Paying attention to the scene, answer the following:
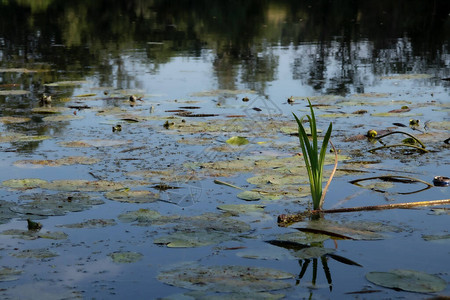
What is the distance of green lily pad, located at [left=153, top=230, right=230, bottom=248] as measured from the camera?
3.35 metres

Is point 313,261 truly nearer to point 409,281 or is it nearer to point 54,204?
point 409,281

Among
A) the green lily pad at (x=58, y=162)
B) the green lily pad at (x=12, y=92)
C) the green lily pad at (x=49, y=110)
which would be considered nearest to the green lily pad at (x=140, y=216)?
the green lily pad at (x=58, y=162)

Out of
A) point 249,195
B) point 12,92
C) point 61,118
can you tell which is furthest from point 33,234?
point 12,92

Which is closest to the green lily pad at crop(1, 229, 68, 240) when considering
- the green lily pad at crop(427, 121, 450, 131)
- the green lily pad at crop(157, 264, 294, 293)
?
the green lily pad at crop(157, 264, 294, 293)

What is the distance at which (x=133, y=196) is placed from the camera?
4.14 meters

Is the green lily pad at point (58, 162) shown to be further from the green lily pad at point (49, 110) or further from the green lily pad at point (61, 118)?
the green lily pad at point (49, 110)

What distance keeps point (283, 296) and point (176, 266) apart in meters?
0.54

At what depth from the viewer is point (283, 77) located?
930 cm

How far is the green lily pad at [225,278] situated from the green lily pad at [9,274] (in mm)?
602

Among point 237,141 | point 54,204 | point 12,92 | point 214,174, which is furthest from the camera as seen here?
point 12,92

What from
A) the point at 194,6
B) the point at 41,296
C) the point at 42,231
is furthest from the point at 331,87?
the point at 194,6

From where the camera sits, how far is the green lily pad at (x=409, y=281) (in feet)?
9.23

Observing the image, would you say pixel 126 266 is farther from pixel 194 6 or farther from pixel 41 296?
pixel 194 6

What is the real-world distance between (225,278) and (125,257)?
0.53 metres
